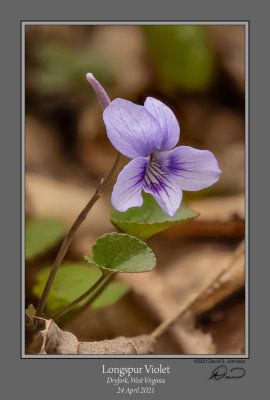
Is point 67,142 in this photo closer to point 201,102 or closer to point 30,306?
point 201,102

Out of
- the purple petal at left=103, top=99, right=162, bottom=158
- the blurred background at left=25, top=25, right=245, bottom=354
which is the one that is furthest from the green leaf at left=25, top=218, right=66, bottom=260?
the purple petal at left=103, top=99, right=162, bottom=158

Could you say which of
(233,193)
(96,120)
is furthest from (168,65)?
(233,193)

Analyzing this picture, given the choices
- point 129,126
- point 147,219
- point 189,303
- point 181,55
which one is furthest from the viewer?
point 181,55

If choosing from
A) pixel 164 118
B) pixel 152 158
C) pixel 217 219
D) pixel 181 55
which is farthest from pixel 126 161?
pixel 164 118

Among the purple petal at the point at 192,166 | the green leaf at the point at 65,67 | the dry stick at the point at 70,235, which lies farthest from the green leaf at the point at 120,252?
the green leaf at the point at 65,67
